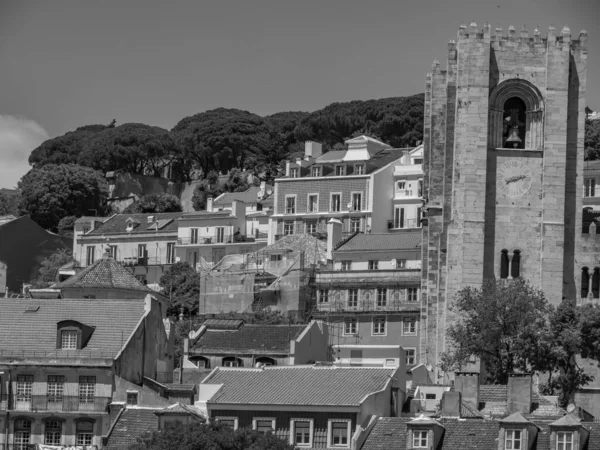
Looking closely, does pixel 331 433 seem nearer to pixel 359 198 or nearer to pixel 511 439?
pixel 511 439

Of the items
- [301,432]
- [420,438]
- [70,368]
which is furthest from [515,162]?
[420,438]

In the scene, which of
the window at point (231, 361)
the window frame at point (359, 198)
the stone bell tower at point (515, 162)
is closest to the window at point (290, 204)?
the window frame at point (359, 198)

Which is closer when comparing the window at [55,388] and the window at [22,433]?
the window at [22,433]

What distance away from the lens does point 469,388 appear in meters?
79.5

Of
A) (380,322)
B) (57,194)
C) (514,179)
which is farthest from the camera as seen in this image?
(57,194)

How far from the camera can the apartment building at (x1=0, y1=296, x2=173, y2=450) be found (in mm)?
78562

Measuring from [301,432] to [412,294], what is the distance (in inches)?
2016

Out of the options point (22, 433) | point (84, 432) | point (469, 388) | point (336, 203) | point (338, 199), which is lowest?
point (22, 433)

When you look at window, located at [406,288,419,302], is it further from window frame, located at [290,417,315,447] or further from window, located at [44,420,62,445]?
window frame, located at [290,417,315,447]

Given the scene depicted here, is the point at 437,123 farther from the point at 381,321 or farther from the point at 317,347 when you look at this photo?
the point at 317,347

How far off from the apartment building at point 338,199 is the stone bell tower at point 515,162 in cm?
3510

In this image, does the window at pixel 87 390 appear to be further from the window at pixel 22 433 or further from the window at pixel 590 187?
the window at pixel 590 187

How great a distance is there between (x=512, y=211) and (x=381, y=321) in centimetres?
1559

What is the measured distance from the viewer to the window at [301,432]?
7388 cm
